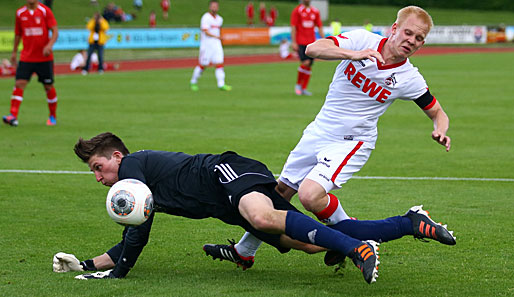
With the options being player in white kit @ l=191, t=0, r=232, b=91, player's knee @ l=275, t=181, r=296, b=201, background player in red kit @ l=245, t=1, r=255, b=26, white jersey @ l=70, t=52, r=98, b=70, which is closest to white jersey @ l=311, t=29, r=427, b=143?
player's knee @ l=275, t=181, r=296, b=201

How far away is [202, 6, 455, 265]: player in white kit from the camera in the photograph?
574cm

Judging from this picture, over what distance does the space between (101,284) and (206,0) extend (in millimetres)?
65223

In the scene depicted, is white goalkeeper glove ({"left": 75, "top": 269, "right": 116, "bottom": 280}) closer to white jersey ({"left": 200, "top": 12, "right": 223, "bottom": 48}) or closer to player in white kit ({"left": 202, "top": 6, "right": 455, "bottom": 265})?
player in white kit ({"left": 202, "top": 6, "right": 455, "bottom": 265})

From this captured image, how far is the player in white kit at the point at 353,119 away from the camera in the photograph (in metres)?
5.74

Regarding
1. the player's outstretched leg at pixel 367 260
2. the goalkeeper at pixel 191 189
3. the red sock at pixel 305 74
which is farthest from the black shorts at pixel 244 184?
the red sock at pixel 305 74

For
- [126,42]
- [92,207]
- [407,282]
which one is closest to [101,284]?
[407,282]

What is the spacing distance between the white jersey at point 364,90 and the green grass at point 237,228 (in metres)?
1.01

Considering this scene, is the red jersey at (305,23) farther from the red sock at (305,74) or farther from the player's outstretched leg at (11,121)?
the player's outstretched leg at (11,121)

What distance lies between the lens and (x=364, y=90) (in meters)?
6.04

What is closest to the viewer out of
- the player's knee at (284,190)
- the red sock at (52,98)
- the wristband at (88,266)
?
the wristband at (88,266)

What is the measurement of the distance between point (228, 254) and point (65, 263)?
116 cm

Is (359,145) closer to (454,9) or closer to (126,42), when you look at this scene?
(126,42)

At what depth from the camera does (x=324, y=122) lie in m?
6.13

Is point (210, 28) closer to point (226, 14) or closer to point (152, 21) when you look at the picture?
point (152, 21)
